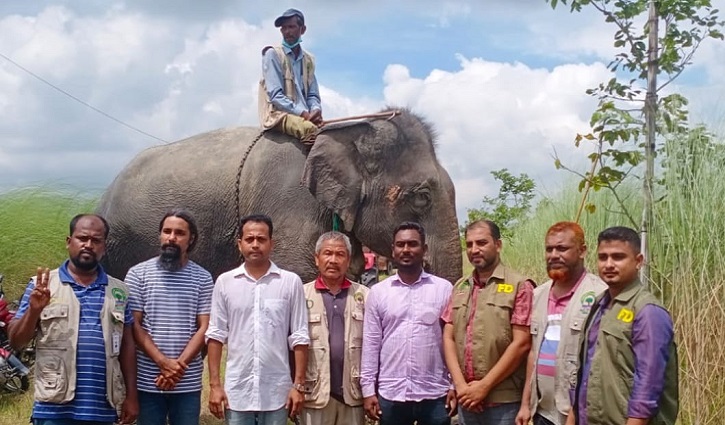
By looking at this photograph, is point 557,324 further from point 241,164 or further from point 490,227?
point 241,164

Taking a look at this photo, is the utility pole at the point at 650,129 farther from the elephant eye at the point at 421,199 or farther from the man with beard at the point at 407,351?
the elephant eye at the point at 421,199

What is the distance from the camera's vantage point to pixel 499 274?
4.71m

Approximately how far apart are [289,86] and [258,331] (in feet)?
12.6

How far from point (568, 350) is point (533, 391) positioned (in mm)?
361

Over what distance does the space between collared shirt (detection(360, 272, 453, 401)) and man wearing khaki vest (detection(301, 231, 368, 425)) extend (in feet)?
0.34

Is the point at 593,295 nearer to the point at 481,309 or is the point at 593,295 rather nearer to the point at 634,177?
the point at 481,309

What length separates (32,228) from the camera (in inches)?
636

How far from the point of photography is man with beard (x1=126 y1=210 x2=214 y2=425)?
16.0 feet

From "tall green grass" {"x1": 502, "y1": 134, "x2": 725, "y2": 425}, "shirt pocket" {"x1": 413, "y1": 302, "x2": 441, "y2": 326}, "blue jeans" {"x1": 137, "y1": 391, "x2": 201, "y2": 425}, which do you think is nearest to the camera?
"shirt pocket" {"x1": 413, "y1": 302, "x2": 441, "y2": 326}

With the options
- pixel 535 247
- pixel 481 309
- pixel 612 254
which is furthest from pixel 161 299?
pixel 535 247

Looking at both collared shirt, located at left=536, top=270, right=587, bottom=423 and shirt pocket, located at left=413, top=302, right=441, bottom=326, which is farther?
shirt pocket, located at left=413, top=302, right=441, bottom=326

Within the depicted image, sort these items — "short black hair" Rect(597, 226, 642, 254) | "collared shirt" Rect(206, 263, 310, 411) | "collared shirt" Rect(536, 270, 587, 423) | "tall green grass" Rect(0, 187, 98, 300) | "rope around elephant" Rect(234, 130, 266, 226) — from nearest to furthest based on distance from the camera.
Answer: "short black hair" Rect(597, 226, 642, 254)
"collared shirt" Rect(536, 270, 587, 423)
"collared shirt" Rect(206, 263, 310, 411)
"rope around elephant" Rect(234, 130, 266, 226)
"tall green grass" Rect(0, 187, 98, 300)

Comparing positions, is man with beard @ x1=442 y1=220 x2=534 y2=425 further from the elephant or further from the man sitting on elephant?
the man sitting on elephant

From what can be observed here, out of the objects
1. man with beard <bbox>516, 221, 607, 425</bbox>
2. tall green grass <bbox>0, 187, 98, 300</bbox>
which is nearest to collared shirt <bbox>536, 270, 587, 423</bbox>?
man with beard <bbox>516, 221, 607, 425</bbox>
